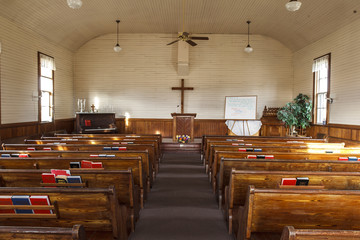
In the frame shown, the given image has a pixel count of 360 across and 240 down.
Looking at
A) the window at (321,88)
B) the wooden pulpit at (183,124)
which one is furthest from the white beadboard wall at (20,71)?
the window at (321,88)

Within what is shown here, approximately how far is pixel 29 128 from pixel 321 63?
9.47 m

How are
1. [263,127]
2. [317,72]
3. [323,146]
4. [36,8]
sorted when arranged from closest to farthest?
1. [323,146]
2. [36,8]
3. [317,72]
4. [263,127]

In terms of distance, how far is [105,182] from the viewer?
2.31m

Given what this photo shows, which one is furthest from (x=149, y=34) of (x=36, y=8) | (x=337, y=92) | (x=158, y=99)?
(x=337, y=92)

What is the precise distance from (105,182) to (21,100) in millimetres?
6045

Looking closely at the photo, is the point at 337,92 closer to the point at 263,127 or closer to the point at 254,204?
the point at 263,127

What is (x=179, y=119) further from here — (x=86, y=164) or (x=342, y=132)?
(x=86, y=164)

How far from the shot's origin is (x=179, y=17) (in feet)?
26.9

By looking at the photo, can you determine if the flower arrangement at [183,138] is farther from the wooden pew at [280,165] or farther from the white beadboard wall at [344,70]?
the wooden pew at [280,165]

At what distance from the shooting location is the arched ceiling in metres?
6.42

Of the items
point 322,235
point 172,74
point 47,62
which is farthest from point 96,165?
point 172,74

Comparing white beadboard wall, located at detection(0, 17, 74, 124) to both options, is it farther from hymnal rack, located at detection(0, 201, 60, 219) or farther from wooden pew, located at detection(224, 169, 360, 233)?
wooden pew, located at detection(224, 169, 360, 233)

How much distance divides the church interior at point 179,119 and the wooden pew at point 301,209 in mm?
11

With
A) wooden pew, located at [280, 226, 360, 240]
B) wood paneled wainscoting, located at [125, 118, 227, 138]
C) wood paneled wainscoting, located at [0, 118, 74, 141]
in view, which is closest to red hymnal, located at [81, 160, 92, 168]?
wooden pew, located at [280, 226, 360, 240]
